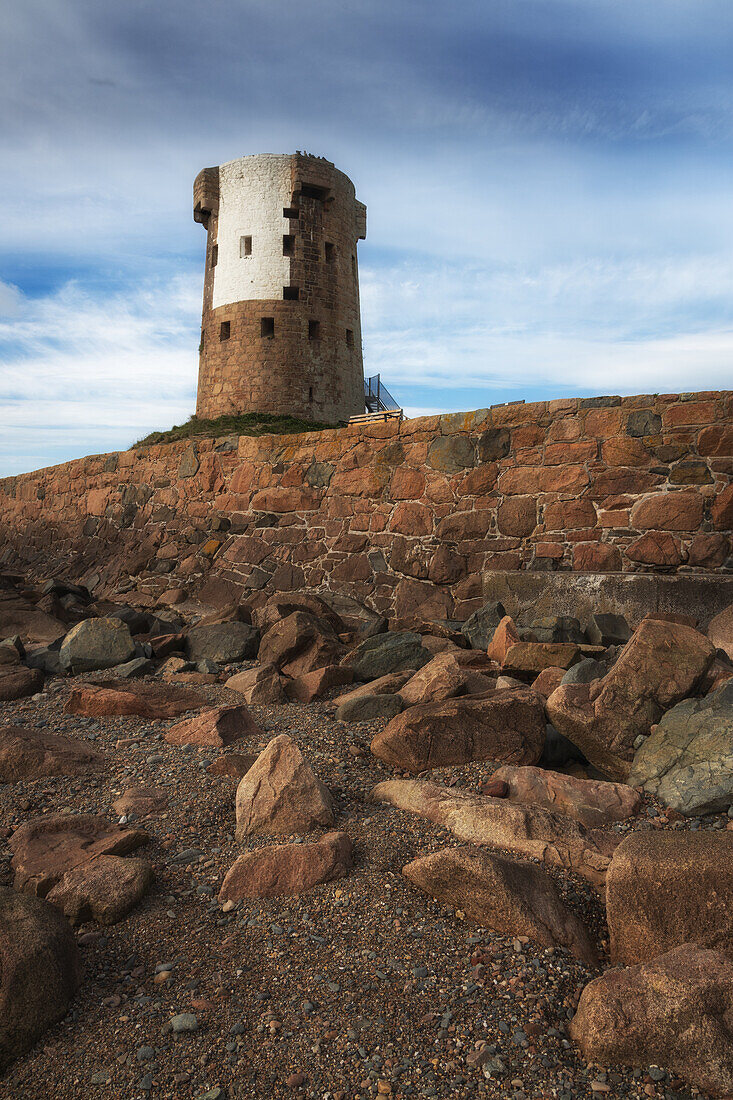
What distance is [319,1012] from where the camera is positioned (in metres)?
2.05

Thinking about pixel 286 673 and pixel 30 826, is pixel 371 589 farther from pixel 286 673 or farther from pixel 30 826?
pixel 30 826

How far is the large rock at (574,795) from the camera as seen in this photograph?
3129 millimetres

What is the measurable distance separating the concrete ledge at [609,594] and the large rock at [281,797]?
3.51 m

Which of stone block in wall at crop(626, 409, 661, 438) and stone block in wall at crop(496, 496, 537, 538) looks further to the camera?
stone block in wall at crop(496, 496, 537, 538)

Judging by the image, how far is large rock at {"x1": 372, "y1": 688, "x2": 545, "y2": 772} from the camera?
3.70m

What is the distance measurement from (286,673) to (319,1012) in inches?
148

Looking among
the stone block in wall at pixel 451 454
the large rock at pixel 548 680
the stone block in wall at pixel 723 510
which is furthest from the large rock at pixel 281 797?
the stone block in wall at pixel 451 454

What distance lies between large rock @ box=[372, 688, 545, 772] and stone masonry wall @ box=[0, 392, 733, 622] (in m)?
3.12

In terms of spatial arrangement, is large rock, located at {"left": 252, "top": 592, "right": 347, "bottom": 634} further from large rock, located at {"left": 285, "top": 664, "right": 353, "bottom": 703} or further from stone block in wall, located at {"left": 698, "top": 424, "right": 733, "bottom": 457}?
stone block in wall, located at {"left": 698, "top": 424, "right": 733, "bottom": 457}

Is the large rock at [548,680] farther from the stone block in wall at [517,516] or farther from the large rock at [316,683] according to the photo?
the stone block in wall at [517,516]

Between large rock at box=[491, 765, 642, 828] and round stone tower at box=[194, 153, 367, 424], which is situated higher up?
round stone tower at box=[194, 153, 367, 424]

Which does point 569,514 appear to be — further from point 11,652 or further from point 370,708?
point 11,652

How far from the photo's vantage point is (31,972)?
2.08 metres

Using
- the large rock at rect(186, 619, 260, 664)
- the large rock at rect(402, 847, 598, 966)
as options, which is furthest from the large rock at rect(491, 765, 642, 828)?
the large rock at rect(186, 619, 260, 664)
